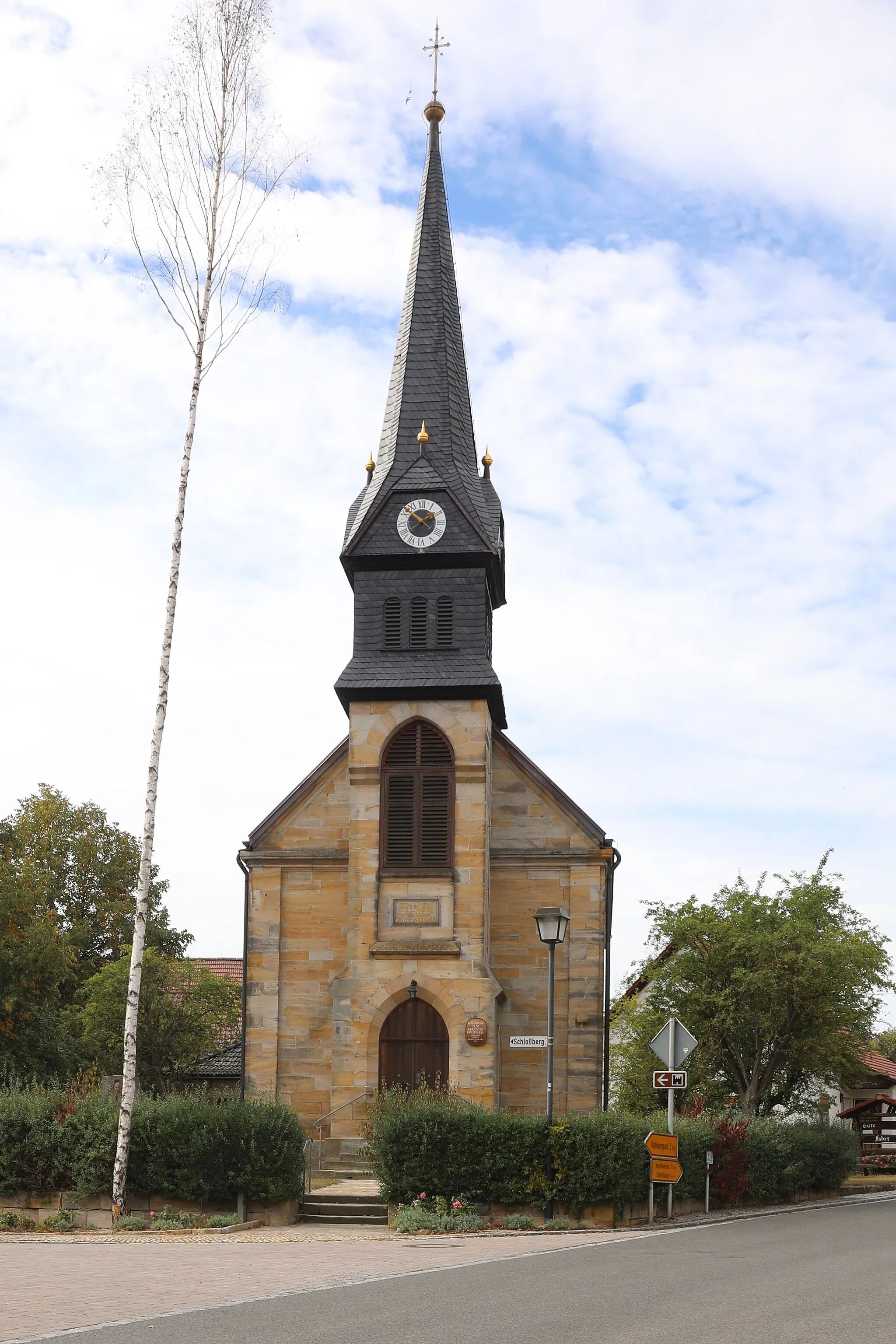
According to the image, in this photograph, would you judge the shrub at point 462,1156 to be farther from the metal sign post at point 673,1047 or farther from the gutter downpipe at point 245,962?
the gutter downpipe at point 245,962

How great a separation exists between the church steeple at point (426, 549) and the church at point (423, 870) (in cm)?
4

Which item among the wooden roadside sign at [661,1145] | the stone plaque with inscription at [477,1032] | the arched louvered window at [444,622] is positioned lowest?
the wooden roadside sign at [661,1145]

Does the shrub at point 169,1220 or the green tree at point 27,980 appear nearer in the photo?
the shrub at point 169,1220

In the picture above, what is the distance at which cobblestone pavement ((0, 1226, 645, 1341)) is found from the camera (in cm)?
1014

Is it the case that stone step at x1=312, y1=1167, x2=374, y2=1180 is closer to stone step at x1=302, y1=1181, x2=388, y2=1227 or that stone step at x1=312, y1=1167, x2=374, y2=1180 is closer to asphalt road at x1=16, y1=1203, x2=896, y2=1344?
stone step at x1=302, y1=1181, x2=388, y2=1227

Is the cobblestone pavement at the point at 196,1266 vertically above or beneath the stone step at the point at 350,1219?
above

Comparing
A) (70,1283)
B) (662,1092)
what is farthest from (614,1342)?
(662,1092)

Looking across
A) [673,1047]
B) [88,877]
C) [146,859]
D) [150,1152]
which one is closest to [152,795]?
[146,859]

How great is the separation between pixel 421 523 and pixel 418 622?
198 centimetres

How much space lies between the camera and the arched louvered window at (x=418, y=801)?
90.5 feet

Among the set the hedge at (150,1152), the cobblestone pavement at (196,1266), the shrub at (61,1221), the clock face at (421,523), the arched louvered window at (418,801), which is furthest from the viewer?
the clock face at (421,523)

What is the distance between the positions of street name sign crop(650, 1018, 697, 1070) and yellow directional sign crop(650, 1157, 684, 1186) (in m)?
1.38

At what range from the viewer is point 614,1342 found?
28.5ft

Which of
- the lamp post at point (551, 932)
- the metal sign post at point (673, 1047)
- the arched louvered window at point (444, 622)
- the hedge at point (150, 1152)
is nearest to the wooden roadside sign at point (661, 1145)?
the metal sign post at point (673, 1047)
